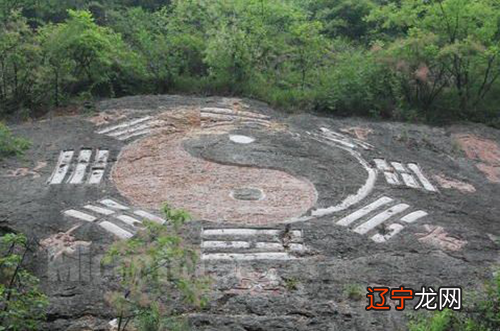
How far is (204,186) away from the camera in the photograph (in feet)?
29.5

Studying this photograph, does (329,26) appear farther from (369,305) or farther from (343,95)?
(369,305)

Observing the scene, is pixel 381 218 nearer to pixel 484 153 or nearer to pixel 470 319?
pixel 470 319

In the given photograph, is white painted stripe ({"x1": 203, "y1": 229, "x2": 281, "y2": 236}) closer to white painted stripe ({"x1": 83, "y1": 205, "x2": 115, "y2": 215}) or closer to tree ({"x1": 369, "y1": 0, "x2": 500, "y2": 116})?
white painted stripe ({"x1": 83, "y1": 205, "x2": 115, "y2": 215})

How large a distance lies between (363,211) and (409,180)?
5.46 feet

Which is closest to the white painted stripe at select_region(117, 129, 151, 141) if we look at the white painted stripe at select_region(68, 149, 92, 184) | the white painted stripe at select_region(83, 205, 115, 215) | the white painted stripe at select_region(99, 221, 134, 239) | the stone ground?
the stone ground

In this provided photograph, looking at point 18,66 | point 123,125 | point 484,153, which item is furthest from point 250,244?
point 18,66

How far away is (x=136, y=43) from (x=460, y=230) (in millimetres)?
9785

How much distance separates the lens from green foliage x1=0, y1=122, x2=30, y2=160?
977 centimetres

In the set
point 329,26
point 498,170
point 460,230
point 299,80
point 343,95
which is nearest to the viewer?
point 460,230

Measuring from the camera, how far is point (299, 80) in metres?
14.7

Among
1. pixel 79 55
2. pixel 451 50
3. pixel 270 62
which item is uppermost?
pixel 451 50

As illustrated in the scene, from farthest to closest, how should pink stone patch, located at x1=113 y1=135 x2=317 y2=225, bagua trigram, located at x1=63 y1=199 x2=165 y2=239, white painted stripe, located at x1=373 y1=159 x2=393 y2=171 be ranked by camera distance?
white painted stripe, located at x1=373 y1=159 x2=393 y2=171
pink stone patch, located at x1=113 y1=135 x2=317 y2=225
bagua trigram, located at x1=63 y1=199 x2=165 y2=239

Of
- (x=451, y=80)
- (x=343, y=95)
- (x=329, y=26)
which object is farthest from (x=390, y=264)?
(x=329, y=26)

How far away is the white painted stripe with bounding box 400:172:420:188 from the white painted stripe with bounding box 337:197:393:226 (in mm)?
822
